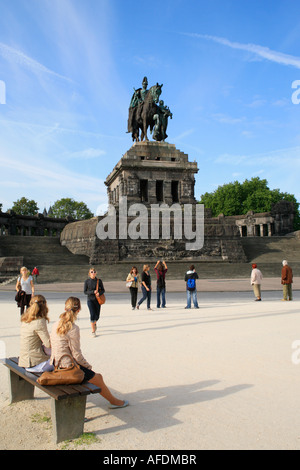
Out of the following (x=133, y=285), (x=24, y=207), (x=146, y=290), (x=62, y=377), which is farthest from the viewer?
(x=24, y=207)

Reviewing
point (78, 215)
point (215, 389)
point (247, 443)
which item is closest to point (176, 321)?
point (215, 389)

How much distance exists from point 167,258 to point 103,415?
1019 inches

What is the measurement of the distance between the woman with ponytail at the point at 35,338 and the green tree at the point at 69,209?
262 feet

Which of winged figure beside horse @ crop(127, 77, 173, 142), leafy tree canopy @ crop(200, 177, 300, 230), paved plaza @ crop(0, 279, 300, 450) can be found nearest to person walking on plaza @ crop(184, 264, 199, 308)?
paved plaza @ crop(0, 279, 300, 450)

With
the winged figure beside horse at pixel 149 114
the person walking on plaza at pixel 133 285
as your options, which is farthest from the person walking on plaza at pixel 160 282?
the winged figure beside horse at pixel 149 114

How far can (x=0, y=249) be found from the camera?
2986 centimetres

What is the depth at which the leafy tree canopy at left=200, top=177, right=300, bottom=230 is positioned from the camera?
6981 cm

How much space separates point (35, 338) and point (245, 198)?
71.4 metres

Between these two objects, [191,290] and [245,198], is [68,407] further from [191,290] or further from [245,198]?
[245,198]

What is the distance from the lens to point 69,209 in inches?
3292

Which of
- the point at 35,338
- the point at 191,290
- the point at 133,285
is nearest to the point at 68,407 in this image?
the point at 35,338

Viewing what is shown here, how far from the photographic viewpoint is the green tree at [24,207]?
232 ft

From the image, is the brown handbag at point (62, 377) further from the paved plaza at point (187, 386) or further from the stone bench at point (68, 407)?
the paved plaza at point (187, 386)
